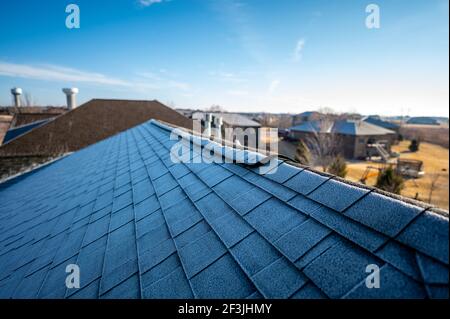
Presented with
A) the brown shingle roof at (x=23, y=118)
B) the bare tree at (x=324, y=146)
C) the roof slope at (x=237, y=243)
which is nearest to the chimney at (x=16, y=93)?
the brown shingle roof at (x=23, y=118)

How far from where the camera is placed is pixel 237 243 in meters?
2.18

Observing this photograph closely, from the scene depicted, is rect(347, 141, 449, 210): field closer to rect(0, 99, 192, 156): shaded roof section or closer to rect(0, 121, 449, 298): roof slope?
rect(0, 121, 449, 298): roof slope

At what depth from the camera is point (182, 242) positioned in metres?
2.51

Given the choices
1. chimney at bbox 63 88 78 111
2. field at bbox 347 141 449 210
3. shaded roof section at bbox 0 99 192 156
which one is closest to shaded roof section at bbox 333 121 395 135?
field at bbox 347 141 449 210

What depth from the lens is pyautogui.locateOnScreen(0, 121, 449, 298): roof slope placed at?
4.97 ft

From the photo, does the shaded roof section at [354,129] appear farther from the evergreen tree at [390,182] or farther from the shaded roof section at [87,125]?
the shaded roof section at [87,125]

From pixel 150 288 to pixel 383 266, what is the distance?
5.48 feet

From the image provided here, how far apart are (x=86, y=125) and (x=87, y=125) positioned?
114mm

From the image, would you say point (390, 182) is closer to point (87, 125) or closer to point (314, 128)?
point (314, 128)

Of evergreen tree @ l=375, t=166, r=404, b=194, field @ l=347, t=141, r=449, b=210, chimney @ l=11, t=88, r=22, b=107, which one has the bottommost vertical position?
field @ l=347, t=141, r=449, b=210

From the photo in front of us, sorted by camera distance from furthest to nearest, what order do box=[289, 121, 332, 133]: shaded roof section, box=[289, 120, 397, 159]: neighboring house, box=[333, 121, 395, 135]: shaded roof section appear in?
box=[289, 121, 332, 133]: shaded roof section
box=[333, 121, 395, 135]: shaded roof section
box=[289, 120, 397, 159]: neighboring house

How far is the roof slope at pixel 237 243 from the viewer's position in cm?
152

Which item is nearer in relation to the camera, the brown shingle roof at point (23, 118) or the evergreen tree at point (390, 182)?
the evergreen tree at point (390, 182)
